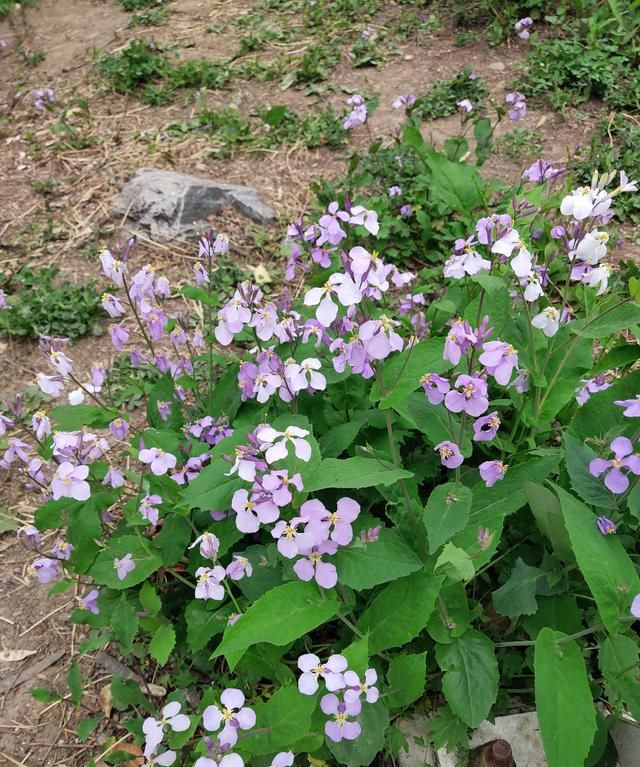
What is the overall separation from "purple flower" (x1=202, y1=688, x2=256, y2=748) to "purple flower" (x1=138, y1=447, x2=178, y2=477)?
2.54 feet

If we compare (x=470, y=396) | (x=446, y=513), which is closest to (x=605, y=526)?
(x=446, y=513)

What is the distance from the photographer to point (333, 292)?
5.65 ft

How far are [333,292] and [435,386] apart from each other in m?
0.40

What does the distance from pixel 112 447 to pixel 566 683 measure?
8.28 feet

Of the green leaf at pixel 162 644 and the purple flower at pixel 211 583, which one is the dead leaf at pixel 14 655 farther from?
the purple flower at pixel 211 583

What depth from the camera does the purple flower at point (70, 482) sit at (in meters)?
2.03

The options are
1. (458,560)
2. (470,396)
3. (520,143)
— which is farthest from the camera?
(520,143)

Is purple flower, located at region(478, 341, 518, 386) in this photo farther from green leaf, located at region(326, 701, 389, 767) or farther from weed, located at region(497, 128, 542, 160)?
weed, located at region(497, 128, 542, 160)

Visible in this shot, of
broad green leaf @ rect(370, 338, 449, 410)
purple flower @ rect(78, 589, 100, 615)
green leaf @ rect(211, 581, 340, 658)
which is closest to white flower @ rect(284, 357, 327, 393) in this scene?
broad green leaf @ rect(370, 338, 449, 410)

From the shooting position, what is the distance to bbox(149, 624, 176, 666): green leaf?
219 centimetres

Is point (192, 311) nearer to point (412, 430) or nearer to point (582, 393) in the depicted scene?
point (412, 430)

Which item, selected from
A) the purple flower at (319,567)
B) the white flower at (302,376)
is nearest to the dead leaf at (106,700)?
the purple flower at (319,567)

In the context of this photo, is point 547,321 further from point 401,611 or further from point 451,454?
point 401,611

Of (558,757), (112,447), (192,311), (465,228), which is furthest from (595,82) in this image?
(558,757)
